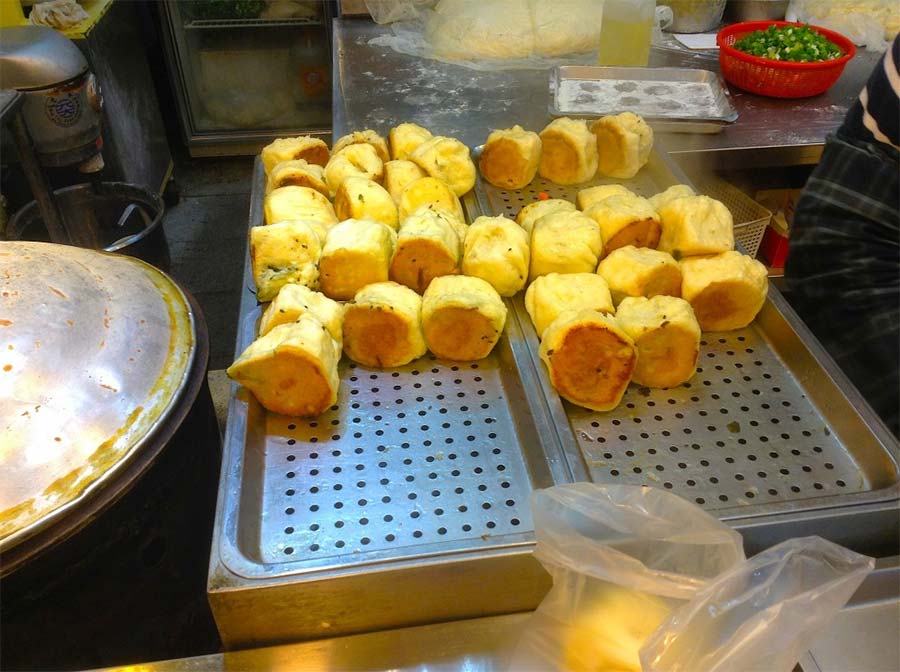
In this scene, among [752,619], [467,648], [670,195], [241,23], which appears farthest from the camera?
[241,23]

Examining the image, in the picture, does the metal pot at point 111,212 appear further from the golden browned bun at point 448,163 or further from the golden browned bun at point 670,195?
the golden browned bun at point 670,195

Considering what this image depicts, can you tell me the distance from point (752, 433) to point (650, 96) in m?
1.77

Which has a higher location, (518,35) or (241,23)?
(518,35)

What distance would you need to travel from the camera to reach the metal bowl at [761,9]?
11.8 ft

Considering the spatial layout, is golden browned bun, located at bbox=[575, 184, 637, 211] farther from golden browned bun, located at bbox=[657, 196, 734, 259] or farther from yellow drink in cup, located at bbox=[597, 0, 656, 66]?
yellow drink in cup, located at bbox=[597, 0, 656, 66]

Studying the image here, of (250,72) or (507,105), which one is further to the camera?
(250,72)

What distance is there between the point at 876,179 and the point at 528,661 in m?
1.28

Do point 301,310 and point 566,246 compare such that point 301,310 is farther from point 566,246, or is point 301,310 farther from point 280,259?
point 566,246

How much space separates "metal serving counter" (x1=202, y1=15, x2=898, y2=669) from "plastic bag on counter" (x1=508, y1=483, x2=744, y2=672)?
0.28 feet

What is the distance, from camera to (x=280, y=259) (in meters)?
1.61

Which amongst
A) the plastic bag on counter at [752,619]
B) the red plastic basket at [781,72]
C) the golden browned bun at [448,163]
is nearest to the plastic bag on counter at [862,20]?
the red plastic basket at [781,72]

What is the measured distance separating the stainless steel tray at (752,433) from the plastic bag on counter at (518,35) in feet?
6.82

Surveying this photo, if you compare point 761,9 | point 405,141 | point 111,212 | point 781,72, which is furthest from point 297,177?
point 761,9

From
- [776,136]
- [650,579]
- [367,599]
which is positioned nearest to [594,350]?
[650,579]
